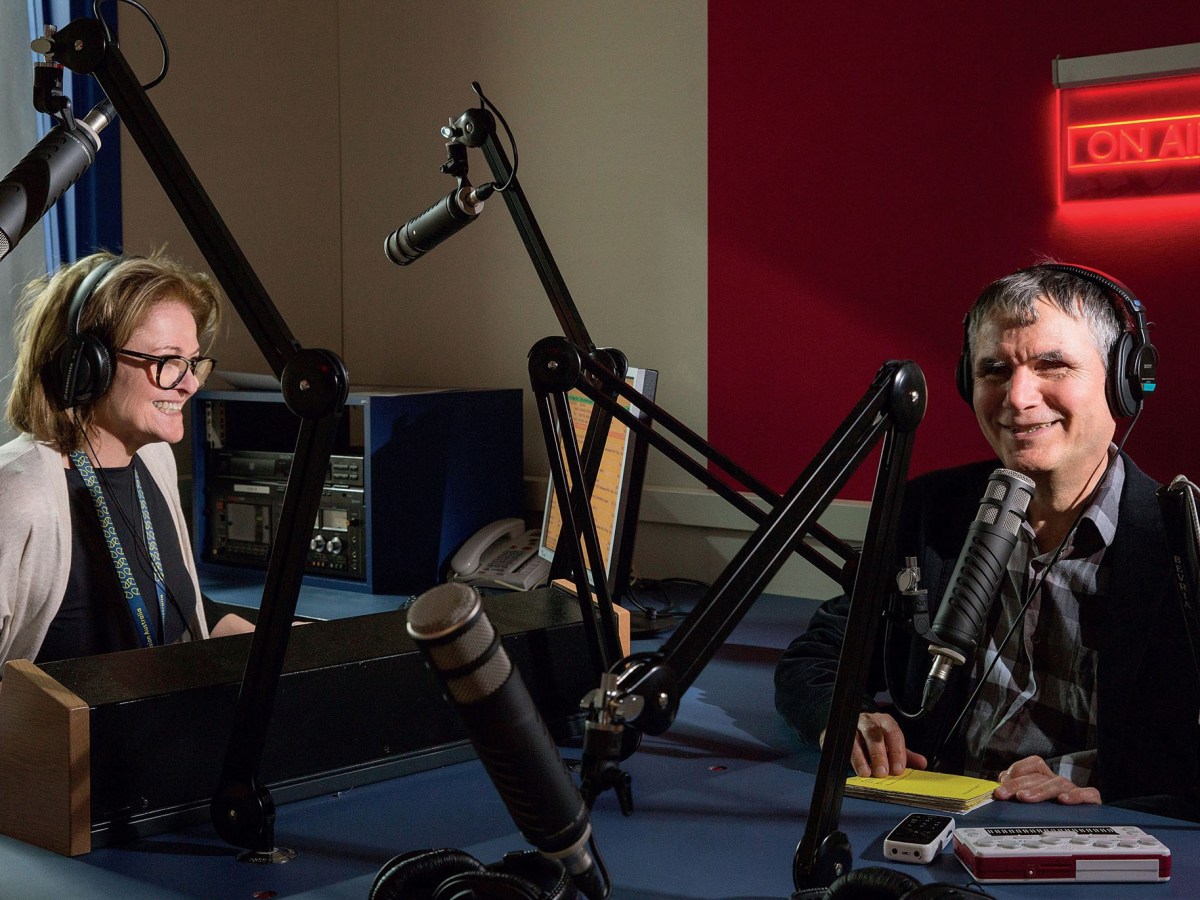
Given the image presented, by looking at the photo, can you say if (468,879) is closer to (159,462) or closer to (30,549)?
(30,549)

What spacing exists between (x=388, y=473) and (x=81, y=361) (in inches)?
48.8

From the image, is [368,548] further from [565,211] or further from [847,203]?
[847,203]

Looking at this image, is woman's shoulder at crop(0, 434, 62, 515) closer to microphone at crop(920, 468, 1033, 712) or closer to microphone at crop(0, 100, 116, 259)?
microphone at crop(0, 100, 116, 259)

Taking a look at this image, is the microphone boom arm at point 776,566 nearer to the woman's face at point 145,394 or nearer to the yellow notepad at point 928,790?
the yellow notepad at point 928,790

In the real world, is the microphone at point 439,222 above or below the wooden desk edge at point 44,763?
above

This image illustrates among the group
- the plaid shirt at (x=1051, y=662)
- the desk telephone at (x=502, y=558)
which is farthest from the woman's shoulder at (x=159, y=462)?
the plaid shirt at (x=1051, y=662)

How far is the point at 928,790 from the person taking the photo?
127 centimetres

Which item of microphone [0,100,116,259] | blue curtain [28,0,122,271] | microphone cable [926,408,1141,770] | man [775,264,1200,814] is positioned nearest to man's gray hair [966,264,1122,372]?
man [775,264,1200,814]

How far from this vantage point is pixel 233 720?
1.18 meters

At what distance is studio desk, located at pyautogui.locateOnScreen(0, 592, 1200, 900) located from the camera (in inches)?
42.8

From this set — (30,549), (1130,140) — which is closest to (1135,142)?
(1130,140)

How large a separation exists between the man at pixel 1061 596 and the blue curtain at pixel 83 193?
2.24 meters

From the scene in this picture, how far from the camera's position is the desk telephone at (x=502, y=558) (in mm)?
2713

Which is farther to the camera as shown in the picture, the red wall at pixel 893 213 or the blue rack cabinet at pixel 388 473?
the blue rack cabinet at pixel 388 473
